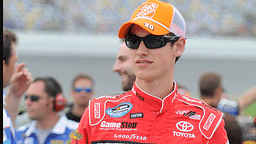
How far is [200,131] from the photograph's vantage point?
175cm

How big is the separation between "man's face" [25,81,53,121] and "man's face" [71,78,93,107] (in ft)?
3.58

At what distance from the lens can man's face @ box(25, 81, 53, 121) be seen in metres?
3.47

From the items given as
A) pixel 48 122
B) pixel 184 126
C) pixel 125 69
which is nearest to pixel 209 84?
pixel 125 69

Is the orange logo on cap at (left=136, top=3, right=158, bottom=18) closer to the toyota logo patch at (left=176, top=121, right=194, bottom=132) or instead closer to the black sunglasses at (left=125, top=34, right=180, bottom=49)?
the black sunglasses at (left=125, top=34, right=180, bottom=49)

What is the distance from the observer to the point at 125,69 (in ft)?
8.30

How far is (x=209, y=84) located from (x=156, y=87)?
6.27ft

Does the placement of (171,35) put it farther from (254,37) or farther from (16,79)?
(254,37)

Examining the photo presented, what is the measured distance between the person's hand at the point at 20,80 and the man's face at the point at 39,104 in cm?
70

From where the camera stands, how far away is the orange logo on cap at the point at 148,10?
1.76 metres

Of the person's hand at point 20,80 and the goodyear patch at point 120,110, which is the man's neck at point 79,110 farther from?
the goodyear patch at point 120,110

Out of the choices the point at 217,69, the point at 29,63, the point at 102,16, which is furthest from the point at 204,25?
the point at 29,63

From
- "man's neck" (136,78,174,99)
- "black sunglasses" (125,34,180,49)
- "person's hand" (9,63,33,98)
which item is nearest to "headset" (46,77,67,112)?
"person's hand" (9,63,33,98)

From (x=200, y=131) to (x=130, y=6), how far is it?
13900mm

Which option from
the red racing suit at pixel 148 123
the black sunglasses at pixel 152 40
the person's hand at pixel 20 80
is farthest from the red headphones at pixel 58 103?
the black sunglasses at pixel 152 40
